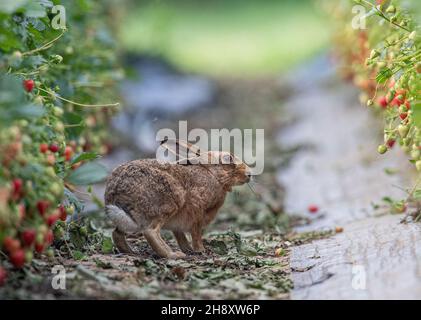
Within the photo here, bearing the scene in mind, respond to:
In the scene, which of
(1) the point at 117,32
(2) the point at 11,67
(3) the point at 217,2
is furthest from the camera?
(3) the point at 217,2

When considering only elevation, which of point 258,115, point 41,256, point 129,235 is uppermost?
point 258,115

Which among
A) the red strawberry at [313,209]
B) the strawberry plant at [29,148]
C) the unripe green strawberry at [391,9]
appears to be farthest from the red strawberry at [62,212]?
the red strawberry at [313,209]

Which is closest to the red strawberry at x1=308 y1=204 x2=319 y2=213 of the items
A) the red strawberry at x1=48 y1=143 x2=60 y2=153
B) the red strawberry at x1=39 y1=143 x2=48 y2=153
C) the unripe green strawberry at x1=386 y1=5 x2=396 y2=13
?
the unripe green strawberry at x1=386 y1=5 x2=396 y2=13

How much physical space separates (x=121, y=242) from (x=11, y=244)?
1151mm

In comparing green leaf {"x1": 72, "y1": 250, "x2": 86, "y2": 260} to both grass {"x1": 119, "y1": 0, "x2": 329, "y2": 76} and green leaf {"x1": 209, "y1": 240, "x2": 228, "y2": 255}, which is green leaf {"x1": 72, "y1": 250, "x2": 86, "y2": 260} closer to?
green leaf {"x1": 209, "y1": 240, "x2": 228, "y2": 255}

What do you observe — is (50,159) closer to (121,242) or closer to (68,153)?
(68,153)

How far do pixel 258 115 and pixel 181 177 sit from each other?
6375 millimetres

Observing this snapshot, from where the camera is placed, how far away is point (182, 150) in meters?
4.38

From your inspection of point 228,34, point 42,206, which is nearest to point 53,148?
point 42,206

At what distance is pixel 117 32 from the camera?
9.09 m

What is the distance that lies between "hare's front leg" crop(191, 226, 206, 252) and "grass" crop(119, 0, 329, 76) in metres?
7.57
